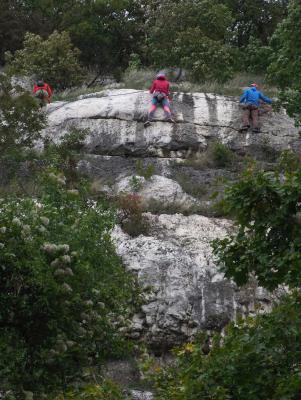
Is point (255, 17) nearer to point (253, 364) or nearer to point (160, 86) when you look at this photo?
point (160, 86)

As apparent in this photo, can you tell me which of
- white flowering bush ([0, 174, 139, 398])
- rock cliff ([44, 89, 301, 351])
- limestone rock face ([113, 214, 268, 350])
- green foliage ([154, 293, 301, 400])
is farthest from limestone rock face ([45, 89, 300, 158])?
green foliage ([154, 293, 301, 400])

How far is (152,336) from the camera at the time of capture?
53.2 ft

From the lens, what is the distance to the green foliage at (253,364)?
29.0 ft

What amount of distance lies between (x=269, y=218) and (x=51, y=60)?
2006 cm

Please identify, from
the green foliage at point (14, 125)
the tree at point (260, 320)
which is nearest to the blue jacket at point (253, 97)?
the green foliage at point (14, 125)

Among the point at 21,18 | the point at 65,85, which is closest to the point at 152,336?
the point at 65,85

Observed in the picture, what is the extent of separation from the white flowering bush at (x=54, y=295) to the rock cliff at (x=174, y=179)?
4222 millimetres

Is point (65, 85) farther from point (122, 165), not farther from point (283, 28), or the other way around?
point (283, 28)

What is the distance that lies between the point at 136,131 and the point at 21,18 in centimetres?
1248

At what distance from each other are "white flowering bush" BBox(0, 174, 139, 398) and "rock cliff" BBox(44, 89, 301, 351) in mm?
4222

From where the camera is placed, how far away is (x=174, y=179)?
21609 millimetres

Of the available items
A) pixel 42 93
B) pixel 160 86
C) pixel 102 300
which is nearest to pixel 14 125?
pixel 42 93

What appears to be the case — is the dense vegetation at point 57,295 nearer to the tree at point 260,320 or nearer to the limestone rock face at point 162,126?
the tree at point 260,320

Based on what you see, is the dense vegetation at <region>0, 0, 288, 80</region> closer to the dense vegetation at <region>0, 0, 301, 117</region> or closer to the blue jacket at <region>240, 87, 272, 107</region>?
the dense vegetation at <region>0, 0, 301, 117</region>
